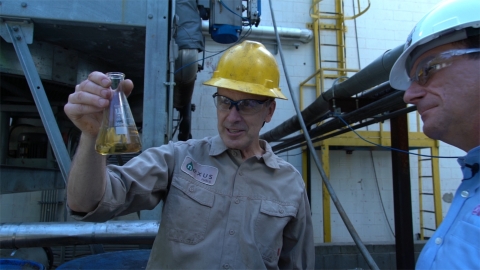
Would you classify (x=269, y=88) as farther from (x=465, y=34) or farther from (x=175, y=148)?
(x=465, y=34)

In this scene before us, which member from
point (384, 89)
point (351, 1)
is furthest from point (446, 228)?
point (351, 1)

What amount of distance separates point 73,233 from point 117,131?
947 millimetres

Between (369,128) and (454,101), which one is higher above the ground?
(369,128)

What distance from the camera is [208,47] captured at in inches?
285

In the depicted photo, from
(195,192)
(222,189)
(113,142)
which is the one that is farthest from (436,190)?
(113,142)

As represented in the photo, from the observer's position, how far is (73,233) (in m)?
1.72

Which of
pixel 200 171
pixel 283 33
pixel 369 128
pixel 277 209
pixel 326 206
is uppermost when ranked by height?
pixel 283 33

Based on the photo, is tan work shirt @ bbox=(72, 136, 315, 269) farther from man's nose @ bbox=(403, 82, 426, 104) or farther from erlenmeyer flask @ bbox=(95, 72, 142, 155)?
man's nose @ bbox=(403, 82, 426, 104)

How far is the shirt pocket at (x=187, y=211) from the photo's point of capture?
4.78 ft

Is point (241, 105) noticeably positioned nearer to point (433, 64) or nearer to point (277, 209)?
point (277, 209)

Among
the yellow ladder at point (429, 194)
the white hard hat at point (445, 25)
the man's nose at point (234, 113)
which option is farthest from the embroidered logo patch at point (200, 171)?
the yellow ladder at point (429, 194)

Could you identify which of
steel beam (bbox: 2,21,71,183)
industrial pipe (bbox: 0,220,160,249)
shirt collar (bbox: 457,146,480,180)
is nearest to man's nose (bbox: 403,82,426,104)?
shirt collar (bbox: 457,146,480,180)

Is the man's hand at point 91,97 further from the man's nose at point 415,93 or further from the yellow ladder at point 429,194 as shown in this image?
the yellow ladder at point 429,194

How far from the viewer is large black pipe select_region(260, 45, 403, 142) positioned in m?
2.76
